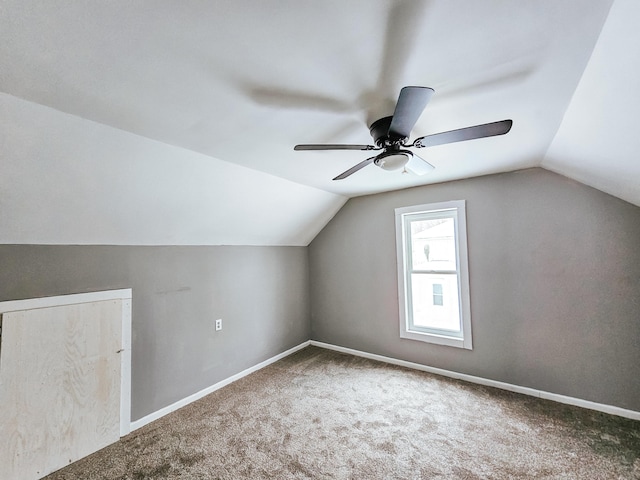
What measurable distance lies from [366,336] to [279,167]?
2.58 metres

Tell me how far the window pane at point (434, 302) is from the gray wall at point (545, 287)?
23 centimetres

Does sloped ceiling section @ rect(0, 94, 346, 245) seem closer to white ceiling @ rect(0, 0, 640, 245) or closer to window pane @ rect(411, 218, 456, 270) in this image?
white ceiling @ rect(0, 0, 640, 245)

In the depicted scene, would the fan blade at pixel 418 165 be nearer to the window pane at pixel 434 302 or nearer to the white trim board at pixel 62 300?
the window pane at pixel 434 302

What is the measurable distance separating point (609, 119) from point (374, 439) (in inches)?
102

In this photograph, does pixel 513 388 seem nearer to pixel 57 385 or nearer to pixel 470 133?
pixel 470 133

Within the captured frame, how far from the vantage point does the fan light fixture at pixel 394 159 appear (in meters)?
1.64

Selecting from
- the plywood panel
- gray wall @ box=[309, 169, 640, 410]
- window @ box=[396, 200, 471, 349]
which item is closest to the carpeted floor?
the plywood panel

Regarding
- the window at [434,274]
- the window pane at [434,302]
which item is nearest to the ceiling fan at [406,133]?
the window at [434,274]

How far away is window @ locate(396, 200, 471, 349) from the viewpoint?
3.02m

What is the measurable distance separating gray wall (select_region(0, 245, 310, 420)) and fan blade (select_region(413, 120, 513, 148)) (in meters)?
2.46

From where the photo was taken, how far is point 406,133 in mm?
1517

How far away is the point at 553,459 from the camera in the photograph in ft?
6.10

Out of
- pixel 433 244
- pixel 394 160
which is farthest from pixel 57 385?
pixel 433 244

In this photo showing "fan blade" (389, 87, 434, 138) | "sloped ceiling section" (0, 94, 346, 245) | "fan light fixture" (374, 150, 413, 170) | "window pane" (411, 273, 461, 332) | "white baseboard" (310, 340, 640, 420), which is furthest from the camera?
"window pane" (411, 273, 461, 332)
